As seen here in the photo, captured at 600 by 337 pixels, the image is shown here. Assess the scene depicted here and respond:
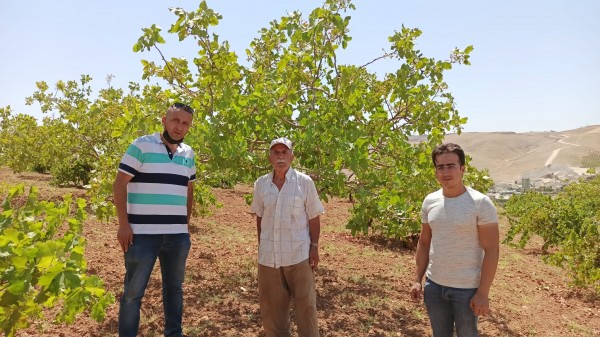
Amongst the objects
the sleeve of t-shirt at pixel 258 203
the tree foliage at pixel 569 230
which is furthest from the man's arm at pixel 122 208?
the tree foliage at pixel 569 230

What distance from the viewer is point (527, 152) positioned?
318 feet

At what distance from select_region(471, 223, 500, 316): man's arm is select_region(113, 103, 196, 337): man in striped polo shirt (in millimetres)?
2222

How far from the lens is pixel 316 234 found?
3547 mm

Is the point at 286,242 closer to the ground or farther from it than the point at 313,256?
farther from it

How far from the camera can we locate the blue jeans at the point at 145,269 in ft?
11.1

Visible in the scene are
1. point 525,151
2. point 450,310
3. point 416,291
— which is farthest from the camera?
point 525,151

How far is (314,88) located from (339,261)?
3595 millimetres

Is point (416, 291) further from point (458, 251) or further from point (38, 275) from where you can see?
point (38, 275)

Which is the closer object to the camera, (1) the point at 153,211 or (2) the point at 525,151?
(1) the point at 153,211

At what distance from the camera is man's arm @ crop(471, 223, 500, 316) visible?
8.68ft

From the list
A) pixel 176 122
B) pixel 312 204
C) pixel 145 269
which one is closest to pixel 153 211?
pixel 145 269

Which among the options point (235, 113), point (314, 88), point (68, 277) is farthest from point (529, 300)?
point (68, 277)

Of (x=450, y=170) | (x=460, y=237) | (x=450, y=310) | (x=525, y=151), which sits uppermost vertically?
(x=525, y=151)

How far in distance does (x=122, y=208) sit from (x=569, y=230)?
30.2 feet
